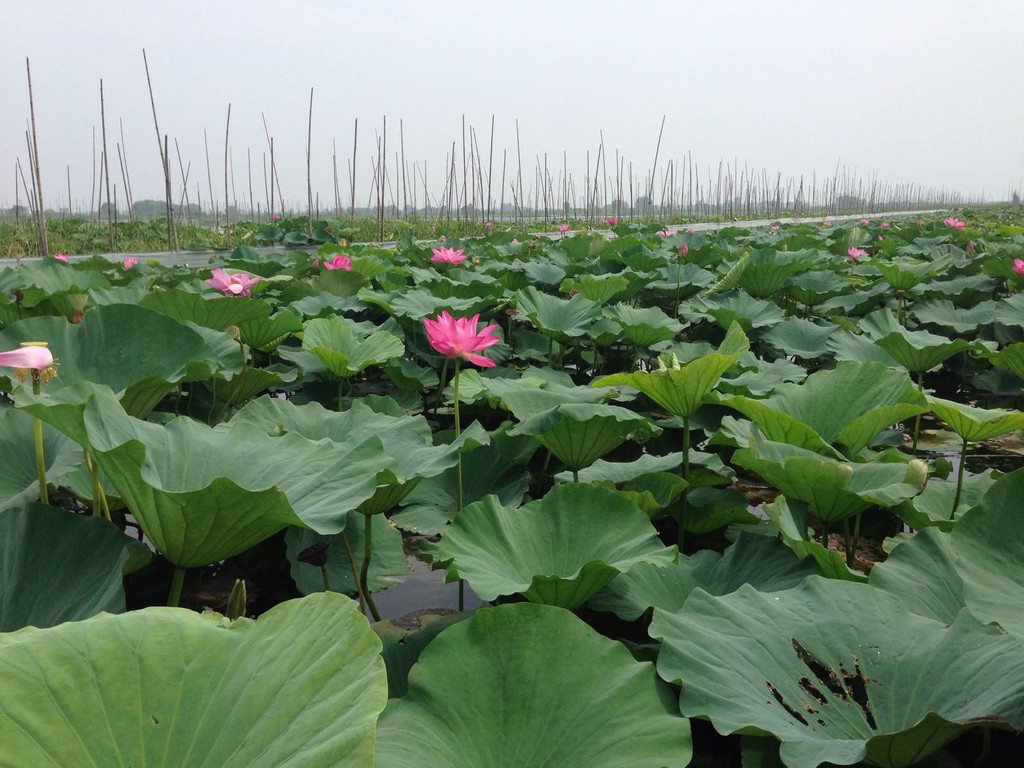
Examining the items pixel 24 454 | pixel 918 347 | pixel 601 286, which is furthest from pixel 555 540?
pixel 601 286

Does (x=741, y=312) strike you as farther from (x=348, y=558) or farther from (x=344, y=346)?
(x=348, y=558)

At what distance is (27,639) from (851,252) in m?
5.43

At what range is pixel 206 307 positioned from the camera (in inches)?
89.6

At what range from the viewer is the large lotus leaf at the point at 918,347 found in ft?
7.72

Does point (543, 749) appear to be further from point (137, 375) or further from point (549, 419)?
point (137, 375)

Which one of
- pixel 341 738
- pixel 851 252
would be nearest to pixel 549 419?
pixel 341 738

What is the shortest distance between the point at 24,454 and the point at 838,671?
1363 mm

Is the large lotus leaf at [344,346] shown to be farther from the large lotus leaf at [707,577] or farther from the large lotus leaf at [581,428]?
the large lotus leaf at [707,577]

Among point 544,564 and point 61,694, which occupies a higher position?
point 61,694

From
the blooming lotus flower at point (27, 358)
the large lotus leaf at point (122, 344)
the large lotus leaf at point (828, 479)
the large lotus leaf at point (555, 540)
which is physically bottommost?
the large lotus leaf at point (555, 540)

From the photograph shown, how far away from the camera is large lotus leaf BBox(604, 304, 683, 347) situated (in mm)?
2734

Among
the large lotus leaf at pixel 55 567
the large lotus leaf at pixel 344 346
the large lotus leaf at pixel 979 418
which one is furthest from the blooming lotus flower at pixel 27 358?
the large lotus leaf at pixel 979 418

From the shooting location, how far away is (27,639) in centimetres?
60

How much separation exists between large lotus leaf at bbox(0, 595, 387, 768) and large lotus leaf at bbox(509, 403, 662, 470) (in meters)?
0.89
